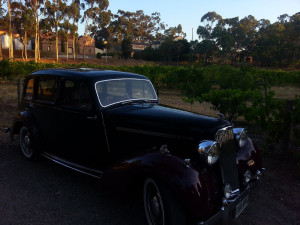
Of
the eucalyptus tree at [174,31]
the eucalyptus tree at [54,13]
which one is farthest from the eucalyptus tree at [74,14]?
the eucalyptus tree at [174,31]

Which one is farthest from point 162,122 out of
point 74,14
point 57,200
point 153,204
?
point 74,14

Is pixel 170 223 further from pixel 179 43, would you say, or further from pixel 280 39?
pixel 179 43

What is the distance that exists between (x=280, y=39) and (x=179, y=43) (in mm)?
19062

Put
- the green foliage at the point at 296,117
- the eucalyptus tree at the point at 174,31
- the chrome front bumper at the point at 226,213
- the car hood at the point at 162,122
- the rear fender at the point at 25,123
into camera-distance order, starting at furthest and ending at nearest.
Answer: the eucalyptus tree at the point at 174,31
the rear fender at the point at 25,123
the green foliage at the point at 296,117
the car hood at the point at 162,122
the chrome front bumper at the point at 226,213

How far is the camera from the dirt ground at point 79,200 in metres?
3.13

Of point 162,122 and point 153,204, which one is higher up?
point 162,122

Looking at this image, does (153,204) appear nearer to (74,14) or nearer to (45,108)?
(45,108)

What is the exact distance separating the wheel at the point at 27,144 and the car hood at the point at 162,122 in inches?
74.5

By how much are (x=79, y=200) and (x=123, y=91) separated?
1.64 meters

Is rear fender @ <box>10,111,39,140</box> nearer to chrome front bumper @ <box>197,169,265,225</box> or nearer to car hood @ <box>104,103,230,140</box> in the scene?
car hood @ <box>104,103,230,140</box>

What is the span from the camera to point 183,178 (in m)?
2.49

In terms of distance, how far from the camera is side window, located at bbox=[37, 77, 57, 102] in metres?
4.26

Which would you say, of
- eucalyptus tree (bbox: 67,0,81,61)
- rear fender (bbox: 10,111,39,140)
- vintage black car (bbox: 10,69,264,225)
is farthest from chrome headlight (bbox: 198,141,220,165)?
eucalyptus tree (bbox: 67,0,81,61)

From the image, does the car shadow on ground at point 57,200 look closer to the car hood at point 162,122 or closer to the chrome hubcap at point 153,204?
the chrome hubcap at point 153,204
